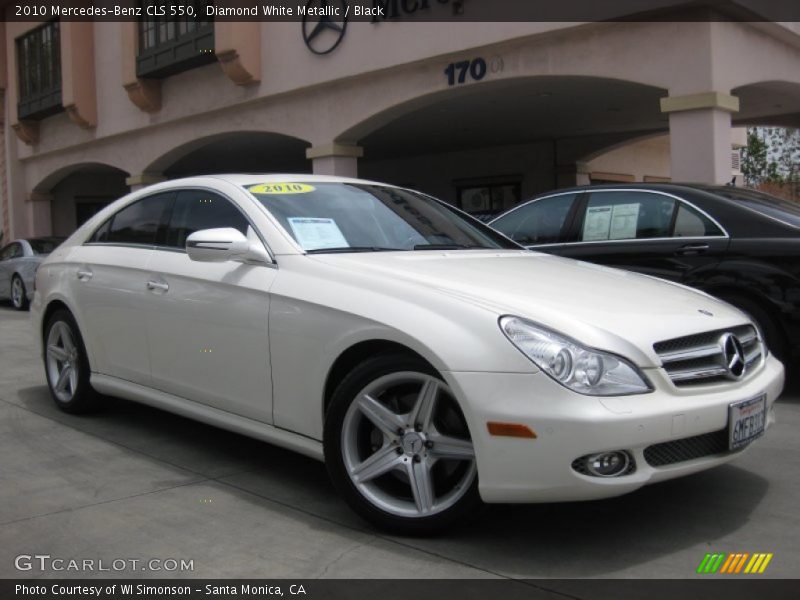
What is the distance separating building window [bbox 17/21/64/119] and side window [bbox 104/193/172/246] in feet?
60.5

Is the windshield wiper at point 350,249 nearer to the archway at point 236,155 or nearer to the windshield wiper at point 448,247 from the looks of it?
the windshield wiper at point 448,247

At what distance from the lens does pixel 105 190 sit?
2689 centimetres

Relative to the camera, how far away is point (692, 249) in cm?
625

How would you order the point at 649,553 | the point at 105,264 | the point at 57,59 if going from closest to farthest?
the point at 649,553 < the point at 105,264 < the point at 57,59

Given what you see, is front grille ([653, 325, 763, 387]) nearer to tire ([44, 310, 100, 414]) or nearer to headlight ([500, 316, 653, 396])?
headlight ([500, 316, 653, 396])

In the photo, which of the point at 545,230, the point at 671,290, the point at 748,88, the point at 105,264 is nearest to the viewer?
the point at 671,290

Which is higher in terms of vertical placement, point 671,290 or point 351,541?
point 671,290

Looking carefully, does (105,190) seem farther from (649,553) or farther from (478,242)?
(649,553)

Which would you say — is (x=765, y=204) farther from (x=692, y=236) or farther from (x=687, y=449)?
(x=687, y=449)

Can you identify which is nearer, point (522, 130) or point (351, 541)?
point (351, 541)

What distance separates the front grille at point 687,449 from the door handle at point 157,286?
8.90 ft
